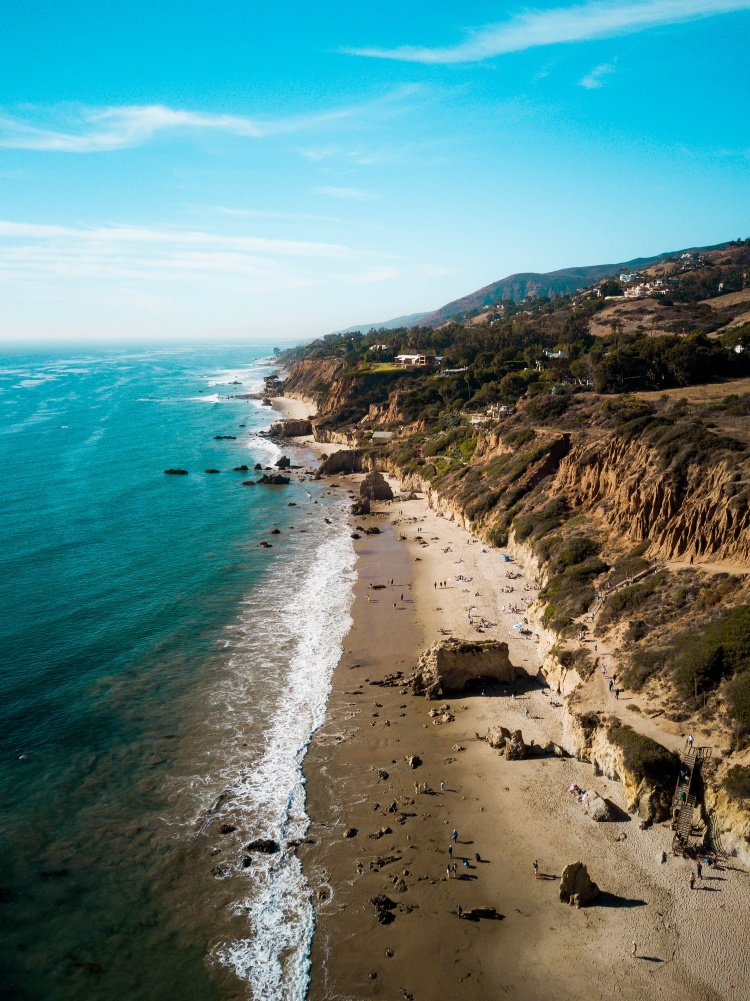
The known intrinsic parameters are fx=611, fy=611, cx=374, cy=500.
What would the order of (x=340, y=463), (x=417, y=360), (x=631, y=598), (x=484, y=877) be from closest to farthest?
(x=484, y=877)
(x=631, y=598)
(x=340, y=463)
(x=417, y=360)

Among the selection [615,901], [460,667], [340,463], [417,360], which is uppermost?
[417,360]

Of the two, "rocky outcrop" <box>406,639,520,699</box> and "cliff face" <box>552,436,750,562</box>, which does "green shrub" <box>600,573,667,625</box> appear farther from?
"rocky outcrop" <box>406,639,520,699</box>

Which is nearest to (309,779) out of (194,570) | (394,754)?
(394,754)

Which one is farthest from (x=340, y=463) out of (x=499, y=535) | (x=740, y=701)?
(x=740, y=701)

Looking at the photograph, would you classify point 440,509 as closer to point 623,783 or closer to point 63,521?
point 63,521

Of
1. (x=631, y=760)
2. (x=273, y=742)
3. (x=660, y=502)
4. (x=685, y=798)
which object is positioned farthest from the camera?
(x=660, y=502)

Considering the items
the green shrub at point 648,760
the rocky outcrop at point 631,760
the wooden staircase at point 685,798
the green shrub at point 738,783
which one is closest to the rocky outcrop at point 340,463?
the rocky outcrop at point 631,760

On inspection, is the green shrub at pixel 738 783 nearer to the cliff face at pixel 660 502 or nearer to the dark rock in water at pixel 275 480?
the cliff face at pixel 660 502

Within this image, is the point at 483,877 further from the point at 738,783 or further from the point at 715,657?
the point at 715,657
